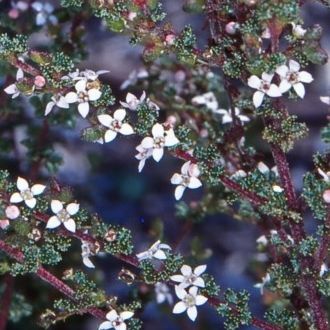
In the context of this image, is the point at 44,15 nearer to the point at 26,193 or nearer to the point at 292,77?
the point at 26,193

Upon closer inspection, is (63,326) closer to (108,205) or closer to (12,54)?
(108,205)

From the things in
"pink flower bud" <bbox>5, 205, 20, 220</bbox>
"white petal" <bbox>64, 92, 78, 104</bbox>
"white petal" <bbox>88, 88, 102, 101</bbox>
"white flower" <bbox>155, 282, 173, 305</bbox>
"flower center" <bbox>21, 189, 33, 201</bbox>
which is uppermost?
"white petal" <bbox>88, 88, 102, 101</bbox>

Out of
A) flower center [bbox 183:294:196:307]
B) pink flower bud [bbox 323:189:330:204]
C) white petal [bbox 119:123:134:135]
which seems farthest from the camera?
flower center [bbox 183:294:196:307]

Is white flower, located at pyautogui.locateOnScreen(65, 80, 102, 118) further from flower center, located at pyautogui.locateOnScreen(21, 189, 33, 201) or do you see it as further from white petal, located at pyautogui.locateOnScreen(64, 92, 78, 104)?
flower center, located at pyautogui.locateOnScreen(21, 189, 33, 201)

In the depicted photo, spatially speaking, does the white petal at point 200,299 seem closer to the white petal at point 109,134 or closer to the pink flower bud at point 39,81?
the white petal at point 109,134

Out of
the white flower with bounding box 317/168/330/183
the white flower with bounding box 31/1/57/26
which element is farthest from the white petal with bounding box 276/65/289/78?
the white flower with bounding box 31/1/57/26

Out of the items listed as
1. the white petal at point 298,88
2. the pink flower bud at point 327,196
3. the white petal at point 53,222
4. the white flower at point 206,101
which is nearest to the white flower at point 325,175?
the pink flower bud at point 327,196
